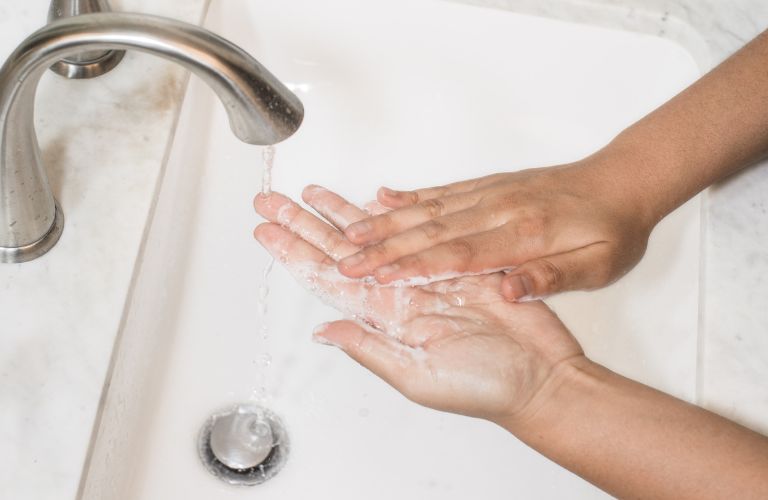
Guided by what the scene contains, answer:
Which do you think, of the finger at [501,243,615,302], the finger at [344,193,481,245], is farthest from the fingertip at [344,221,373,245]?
the finger at [501,243,615,302]

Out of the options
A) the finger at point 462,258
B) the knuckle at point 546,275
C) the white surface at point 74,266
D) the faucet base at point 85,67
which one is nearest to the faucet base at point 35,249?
the white surface at point 74,266

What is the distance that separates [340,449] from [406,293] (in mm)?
142

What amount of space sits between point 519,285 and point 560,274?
4 cm

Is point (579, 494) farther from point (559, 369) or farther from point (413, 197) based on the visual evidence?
point (413, 197)

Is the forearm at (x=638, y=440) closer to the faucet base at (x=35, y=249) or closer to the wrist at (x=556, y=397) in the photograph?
the wrist at (x=556, y=397)

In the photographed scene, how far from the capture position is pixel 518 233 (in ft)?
2.18

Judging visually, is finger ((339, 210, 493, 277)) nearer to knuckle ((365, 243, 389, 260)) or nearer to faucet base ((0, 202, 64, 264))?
knuckle ((365, 243, 389, 260))

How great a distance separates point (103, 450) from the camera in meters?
0.56

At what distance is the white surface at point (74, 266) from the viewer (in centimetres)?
53

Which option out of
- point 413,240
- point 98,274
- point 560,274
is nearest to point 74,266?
point 98,274

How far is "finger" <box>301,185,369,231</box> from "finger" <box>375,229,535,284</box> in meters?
0.09

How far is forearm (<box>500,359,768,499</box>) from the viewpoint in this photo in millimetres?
563

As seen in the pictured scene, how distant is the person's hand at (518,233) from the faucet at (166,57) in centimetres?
19

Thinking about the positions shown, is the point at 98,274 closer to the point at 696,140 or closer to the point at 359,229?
the point at 359,229
